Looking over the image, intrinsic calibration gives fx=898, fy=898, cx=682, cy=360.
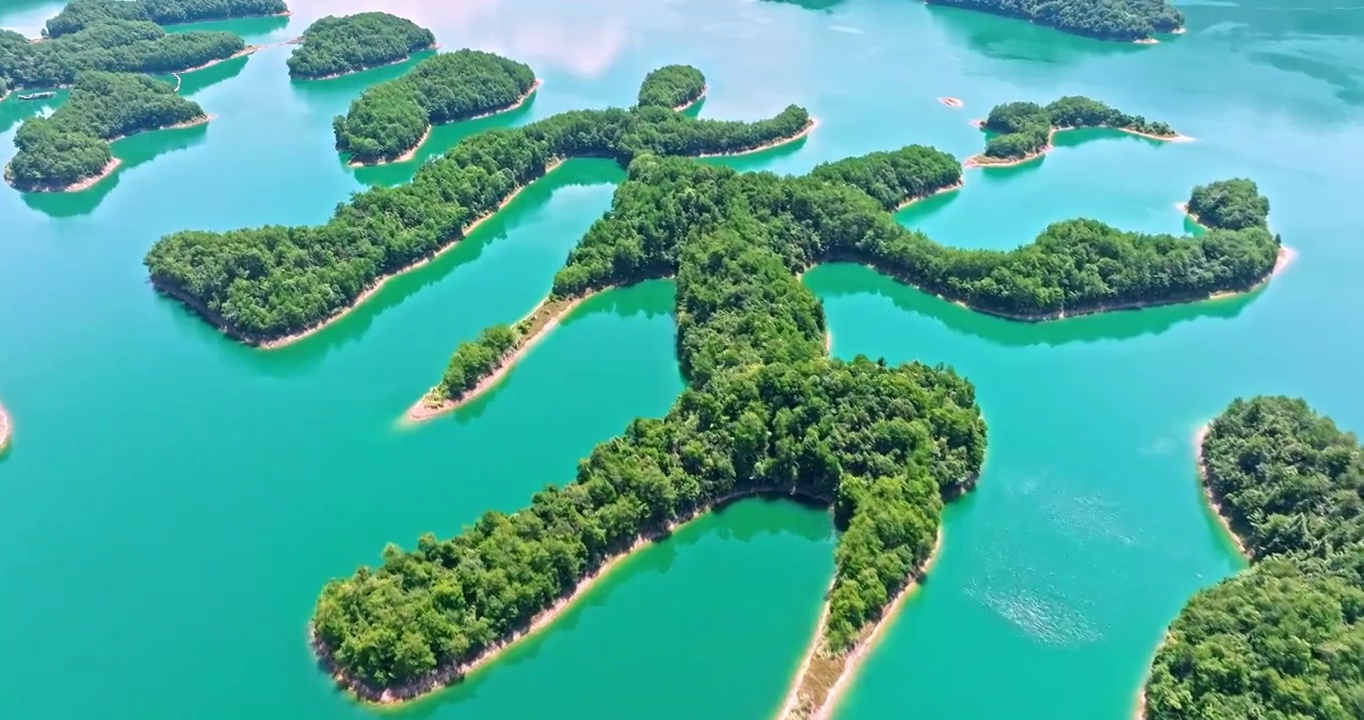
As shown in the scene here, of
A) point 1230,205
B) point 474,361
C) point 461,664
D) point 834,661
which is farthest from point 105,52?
point 1230,205

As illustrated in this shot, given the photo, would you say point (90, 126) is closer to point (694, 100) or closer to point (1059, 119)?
point (694, 100)

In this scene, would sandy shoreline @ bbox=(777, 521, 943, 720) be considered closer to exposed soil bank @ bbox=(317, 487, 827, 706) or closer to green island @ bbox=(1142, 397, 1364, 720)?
exposed soil bank @ bbox=(317, 487, 827, 706)

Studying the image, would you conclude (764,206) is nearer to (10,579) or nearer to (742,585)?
(742,585)

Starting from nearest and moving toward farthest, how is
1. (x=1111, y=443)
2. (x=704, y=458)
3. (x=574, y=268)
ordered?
1. (x=704, y=458)
2. (x=1111, y=443)
3. (x=574, y=268)

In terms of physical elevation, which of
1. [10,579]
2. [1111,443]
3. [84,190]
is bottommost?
[84,190]

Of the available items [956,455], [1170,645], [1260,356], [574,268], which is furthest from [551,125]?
[1170,645]

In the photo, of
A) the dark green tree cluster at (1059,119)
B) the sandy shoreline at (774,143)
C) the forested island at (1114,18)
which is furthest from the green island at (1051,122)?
the forested island at (1114,18)
